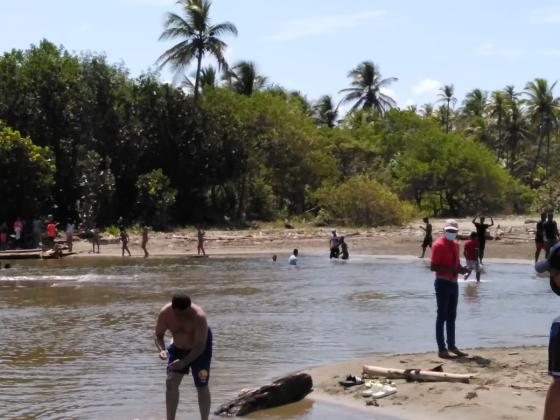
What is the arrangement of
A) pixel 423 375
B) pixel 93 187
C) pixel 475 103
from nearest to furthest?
pixel 423 375, pixel 93 187, pixel 475 103

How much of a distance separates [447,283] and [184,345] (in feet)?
14.4

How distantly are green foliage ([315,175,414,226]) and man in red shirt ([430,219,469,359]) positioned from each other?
119 feet

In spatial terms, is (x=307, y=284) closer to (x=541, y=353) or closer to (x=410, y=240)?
(x=541, y=353)

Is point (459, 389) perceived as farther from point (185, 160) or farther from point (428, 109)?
point (428, 109)

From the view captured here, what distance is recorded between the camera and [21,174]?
38.8 m

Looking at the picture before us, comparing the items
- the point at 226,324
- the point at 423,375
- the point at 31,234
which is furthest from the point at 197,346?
the point at 31,234

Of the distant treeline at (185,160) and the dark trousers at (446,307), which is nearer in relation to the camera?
the dark trousers at (446,307)

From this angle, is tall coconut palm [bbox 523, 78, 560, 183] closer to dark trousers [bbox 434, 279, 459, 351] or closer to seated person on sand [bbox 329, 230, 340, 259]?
seated person on sand [bbox 329, 230, 340, 259]

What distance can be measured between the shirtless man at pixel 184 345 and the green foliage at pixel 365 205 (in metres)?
39.9

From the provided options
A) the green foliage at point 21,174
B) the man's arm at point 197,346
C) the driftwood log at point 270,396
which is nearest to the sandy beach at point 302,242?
the green foliage at point 21,174

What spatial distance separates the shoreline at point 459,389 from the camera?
28.0 feet

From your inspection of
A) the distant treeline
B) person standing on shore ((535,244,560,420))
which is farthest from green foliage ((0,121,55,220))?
person standing on shore ((535,244,560,420))

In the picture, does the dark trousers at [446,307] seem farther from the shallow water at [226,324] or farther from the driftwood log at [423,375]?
the driftwood log at [423,375]

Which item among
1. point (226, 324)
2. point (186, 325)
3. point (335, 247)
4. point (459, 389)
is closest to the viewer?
point (186, 325)
